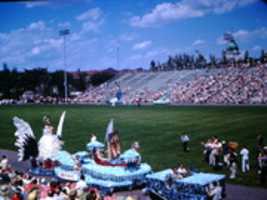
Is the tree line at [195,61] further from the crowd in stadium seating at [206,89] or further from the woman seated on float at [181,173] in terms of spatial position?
the woman seated on float at [181,173]

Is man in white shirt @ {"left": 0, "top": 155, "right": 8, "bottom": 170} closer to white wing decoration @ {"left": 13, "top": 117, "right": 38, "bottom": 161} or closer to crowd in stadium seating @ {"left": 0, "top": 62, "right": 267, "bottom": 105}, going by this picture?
white wing decoration @ {"left": 13, "top": 117, "right": 38, "bottom": 161}

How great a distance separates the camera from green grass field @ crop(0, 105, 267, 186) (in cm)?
747

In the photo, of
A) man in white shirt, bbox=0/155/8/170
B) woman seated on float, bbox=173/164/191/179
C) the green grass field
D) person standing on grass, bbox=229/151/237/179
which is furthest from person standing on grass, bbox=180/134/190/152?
man in white shirt, bbox=0/155/8/170

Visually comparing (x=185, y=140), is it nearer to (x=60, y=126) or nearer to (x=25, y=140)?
(x=60, y=126)

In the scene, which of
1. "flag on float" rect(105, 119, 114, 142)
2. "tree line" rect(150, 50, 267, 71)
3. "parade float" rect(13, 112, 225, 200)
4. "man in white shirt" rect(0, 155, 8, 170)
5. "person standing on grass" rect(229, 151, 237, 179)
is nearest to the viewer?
"tree line" rect(150, 50, 267, 71)

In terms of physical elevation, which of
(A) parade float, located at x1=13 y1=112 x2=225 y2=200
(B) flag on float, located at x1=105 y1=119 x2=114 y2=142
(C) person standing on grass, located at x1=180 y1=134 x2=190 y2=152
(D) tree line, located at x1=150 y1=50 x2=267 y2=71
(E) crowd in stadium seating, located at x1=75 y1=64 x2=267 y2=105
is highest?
(D) tree line, located at x1=150 y1=50 x2=267 y2=71

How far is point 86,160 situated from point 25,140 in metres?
1.77

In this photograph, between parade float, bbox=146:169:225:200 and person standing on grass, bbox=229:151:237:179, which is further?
person standing on grass, bbox=229:151:237:179

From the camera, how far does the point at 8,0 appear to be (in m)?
9.06

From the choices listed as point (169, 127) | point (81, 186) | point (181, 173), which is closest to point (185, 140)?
point (169, 127)

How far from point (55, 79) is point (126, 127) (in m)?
2.20

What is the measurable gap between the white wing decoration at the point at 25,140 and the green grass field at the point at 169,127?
0.72m

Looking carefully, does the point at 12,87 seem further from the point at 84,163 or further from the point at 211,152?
the point at 211,152

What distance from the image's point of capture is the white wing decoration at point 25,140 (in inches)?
393
